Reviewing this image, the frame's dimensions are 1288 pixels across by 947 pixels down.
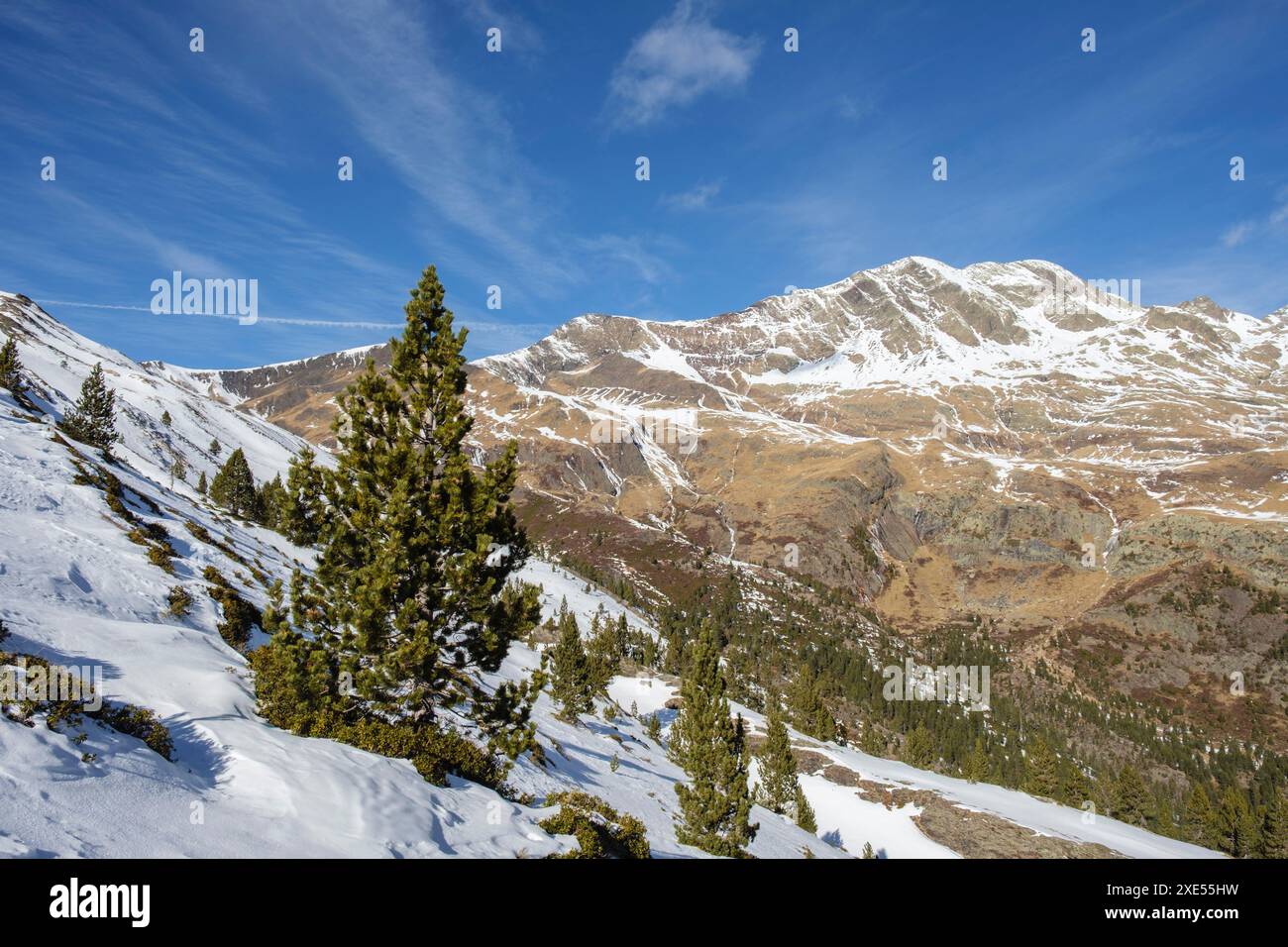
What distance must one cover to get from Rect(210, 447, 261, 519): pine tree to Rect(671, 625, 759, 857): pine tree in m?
61.5

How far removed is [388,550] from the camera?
548 inches

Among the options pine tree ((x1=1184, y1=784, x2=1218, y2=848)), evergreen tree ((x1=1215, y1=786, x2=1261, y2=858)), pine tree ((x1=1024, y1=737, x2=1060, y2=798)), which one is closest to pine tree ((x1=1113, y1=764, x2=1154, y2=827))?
evergreen tree ((x1=1215, y1=786, x2=1261, y2=858))

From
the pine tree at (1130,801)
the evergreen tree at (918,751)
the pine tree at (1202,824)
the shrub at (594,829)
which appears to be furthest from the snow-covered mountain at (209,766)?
the pine tree at (1202,824)

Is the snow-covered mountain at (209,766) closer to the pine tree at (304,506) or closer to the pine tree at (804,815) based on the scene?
the pine tree at (804,815)

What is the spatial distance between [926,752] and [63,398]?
140 meters

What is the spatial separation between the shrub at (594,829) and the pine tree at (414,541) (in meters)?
3.92

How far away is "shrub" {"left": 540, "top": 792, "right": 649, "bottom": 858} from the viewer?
46.1 feet

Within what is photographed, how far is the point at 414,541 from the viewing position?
47.4ft

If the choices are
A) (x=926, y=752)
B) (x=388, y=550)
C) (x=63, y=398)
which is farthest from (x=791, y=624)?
(x=388, y=550)

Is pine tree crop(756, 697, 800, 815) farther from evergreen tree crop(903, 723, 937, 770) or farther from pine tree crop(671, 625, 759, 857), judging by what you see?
evergreen tree crop(903, 723, 937, 770)

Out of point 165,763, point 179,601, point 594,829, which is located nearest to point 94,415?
point 179,601
